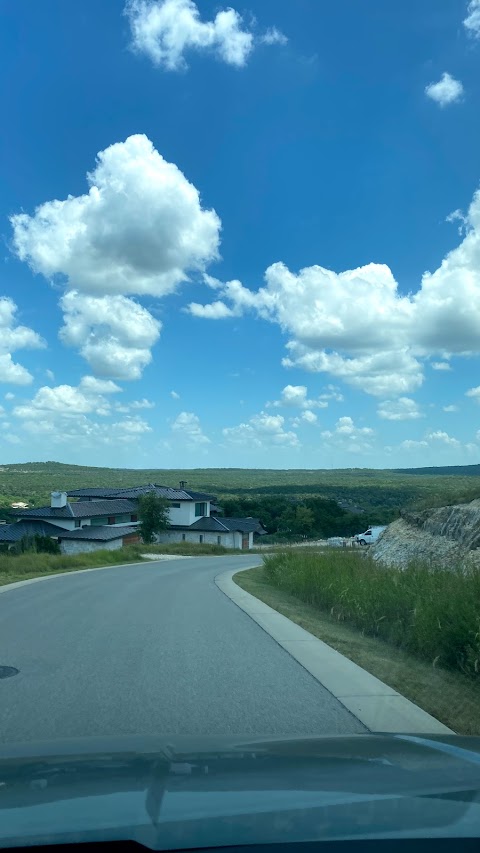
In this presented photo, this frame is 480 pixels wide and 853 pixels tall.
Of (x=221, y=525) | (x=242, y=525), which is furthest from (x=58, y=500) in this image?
(x=242, y=525)

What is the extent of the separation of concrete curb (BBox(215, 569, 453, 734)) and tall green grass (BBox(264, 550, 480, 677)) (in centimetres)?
108

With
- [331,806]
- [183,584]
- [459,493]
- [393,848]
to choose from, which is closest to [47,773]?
[331,806]

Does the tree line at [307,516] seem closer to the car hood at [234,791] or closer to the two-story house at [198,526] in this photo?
the two-story house at [198,526]

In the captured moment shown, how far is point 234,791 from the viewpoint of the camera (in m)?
3.52

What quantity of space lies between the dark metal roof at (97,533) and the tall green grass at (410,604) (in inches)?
2039

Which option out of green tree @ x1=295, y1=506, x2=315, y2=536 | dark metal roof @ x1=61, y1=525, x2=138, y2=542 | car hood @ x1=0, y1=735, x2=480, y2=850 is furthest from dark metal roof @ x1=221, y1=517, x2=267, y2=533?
car hood @ x1=0, y1=735, x2=480, y2=850

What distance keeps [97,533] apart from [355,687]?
210 feet

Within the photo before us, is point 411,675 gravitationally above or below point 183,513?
above

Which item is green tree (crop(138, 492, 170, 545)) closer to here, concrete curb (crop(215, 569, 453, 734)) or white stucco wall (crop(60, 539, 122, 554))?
white stucco wall (crop(60, 539, 122, 554))

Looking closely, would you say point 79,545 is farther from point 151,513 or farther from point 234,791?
point 234,791

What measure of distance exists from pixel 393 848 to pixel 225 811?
0.73 m

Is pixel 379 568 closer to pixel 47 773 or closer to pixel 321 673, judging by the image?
pixel 321 673

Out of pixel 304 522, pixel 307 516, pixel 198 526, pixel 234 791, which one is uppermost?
pixel 234 791

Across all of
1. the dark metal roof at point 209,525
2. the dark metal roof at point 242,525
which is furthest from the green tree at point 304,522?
the dark metal roof at point 209,525
